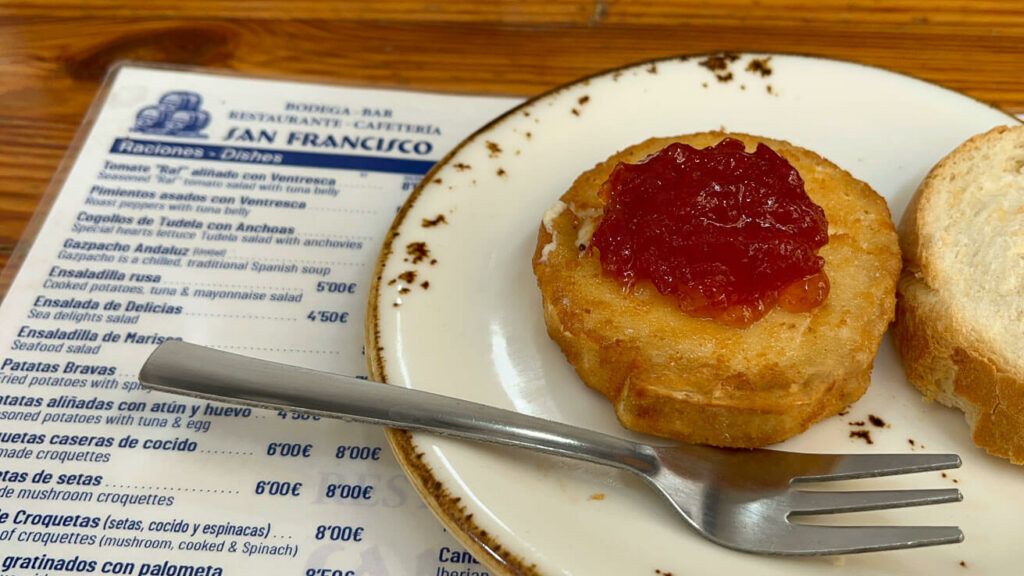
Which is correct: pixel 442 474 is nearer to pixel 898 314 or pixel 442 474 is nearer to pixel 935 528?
pixel 935 528

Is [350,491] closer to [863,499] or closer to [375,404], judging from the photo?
[375,404]

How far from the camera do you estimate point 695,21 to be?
3545 mm

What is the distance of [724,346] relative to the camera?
1.95 m

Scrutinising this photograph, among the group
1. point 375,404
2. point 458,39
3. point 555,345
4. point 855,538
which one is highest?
point 458,39

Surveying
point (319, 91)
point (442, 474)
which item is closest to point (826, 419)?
point (442, 474)

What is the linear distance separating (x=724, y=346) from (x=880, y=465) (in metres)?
0.44

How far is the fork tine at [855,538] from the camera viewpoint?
1.63 m

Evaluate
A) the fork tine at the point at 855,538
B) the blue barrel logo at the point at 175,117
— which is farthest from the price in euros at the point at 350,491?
the blue barrel logo at the point at 175,117

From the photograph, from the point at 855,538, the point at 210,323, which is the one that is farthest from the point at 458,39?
the point at 855,538

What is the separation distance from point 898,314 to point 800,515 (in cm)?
69

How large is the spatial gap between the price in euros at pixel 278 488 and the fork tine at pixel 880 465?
1.25 meters

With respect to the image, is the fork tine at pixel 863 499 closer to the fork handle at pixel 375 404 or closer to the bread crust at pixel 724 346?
the bread crust at pixel 724 346

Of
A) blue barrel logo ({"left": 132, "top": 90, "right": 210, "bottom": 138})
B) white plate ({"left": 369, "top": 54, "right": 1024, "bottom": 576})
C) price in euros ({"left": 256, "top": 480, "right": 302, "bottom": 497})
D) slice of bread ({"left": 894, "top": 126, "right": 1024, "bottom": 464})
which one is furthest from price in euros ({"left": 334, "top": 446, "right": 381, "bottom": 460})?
blue barrel logo ({"left": 132, "top": 90, "right": 210, "bottom": 138})

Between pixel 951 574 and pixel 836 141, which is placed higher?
pixel 836 141
